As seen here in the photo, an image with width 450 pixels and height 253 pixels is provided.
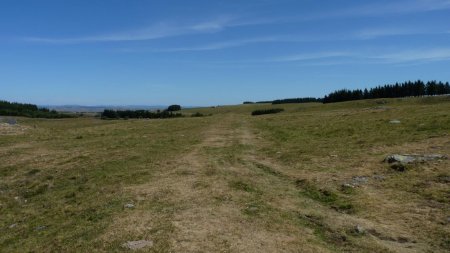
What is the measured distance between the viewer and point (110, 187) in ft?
65.2

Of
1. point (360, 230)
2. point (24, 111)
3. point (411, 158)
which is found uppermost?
point (24, 111)

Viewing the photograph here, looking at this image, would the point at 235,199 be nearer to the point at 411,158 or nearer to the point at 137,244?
the point at 137,244

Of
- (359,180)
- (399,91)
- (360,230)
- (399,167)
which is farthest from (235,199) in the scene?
(399,91)

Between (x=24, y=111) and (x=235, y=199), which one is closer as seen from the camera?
(x=235, y=199)

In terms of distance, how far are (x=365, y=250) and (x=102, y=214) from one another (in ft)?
31.6

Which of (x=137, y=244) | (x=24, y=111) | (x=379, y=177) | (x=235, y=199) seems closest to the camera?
(x=137, y=244)

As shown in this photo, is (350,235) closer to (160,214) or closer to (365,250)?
(365,250)

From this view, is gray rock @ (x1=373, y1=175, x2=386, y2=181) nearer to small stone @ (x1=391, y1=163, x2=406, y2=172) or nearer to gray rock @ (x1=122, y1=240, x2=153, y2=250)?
small stone @ (x1=391, y1=163, x2=406, y2=172)

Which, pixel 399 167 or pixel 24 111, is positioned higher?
pixel 24 111

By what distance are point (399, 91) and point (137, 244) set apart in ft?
577

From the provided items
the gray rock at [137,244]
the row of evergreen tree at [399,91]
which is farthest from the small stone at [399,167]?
the row of evergreen tree at [399,91]

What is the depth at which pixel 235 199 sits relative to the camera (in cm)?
1639

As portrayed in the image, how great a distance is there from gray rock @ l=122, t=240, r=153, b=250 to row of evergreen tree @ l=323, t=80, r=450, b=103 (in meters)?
170

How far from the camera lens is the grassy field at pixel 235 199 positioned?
12.0 meters
